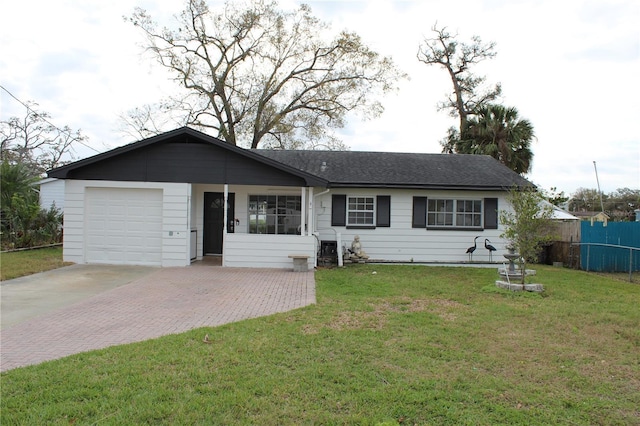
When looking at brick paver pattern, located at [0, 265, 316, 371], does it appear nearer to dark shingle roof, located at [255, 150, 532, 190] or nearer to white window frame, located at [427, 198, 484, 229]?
dark shingle roof, located at [255, 150, 532, 190]

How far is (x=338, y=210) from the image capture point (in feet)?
45.4

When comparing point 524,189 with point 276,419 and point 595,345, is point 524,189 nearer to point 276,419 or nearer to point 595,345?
point 595,345

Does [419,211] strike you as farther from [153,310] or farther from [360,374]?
[360,374]

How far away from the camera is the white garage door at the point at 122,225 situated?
1191cm

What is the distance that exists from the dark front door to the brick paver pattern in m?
3.41

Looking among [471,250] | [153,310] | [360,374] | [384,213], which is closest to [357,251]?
[384,213]

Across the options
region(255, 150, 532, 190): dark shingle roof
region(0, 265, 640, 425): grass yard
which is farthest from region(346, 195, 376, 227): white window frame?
region(0, 265, 640, 425): grass yard

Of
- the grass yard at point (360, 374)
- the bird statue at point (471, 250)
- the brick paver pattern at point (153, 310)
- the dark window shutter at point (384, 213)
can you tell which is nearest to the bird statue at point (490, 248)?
the bird statue at point (471, 250)

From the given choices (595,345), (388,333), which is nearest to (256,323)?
(388,333)

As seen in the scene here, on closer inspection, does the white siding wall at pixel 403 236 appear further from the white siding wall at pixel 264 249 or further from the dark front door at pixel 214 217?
the dark front door at pixel 214 217

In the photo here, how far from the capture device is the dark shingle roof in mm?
13586

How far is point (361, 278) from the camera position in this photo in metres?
10.4

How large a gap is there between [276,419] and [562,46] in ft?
41.8

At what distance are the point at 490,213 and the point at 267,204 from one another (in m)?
7.52
